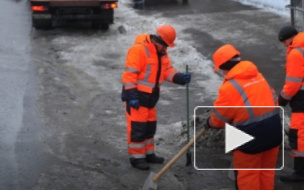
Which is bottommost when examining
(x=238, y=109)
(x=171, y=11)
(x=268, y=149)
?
(x=171, y=11)

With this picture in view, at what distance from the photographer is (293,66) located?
6059 millimetres

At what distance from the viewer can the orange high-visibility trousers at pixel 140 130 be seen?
662 cm

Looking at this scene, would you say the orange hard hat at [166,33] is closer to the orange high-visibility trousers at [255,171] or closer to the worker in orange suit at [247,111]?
the worker in orange suit at [247,111]

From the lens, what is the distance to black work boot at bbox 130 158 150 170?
6.76 meters

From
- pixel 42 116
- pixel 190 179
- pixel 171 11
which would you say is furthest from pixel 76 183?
pixel 171 11

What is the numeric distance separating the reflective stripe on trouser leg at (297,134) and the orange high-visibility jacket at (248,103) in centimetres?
97

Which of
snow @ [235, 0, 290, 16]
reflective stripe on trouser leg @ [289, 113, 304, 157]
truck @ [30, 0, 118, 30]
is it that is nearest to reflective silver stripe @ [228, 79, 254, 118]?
reflective stripe on trouser leg @ [289, 113, 304, 157]

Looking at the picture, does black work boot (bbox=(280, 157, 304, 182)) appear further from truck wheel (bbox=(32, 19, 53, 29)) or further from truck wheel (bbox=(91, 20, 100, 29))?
truck wheel (bbox=(91, 20, 100, 29))

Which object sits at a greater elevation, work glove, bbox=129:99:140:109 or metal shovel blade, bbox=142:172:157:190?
work glove, bbox=129:99:140:109

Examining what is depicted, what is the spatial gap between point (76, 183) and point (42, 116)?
256cm

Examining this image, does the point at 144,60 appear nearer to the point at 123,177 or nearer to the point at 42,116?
the point at 123,177

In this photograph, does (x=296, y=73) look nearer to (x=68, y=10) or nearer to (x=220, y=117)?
(x=220, y=117)

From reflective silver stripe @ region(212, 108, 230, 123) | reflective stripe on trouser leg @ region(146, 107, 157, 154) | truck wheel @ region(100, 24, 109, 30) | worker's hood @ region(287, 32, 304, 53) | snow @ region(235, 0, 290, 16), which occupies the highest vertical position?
worker's hood @ region(287, 32, 304, 53)

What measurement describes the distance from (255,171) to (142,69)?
1.84 meters
